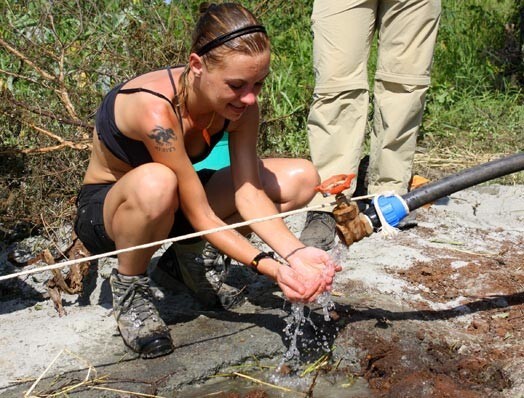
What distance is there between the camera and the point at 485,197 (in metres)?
4.60

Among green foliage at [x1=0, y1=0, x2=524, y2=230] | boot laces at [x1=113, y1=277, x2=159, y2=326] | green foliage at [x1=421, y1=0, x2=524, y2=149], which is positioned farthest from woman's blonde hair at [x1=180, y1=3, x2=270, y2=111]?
green foliage at [x1=421, y1=0, x2=524, y2=149]

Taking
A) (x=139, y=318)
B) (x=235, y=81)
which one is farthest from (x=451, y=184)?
(x=139, y=318)

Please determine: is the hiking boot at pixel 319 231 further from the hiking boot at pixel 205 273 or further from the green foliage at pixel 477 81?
the green foliage at pixel 477 81

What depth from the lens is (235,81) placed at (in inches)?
100

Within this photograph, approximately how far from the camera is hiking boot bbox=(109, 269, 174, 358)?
9.36ft

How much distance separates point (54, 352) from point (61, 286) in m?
0.51

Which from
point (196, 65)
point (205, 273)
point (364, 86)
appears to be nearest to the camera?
point (196, 65)

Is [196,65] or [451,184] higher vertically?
[196,65]

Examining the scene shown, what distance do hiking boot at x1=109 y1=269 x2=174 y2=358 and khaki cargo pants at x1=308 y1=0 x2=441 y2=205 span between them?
1.28 metres

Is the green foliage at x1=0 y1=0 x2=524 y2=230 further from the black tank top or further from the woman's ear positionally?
the woman's ear

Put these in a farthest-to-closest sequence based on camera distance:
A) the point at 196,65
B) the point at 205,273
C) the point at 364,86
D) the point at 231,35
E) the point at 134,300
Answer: the point at 364,86 < the point at 205,273 < the point at 134,300 < the point at 196,65 < the point at 231,35

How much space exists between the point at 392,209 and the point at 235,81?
662 mm

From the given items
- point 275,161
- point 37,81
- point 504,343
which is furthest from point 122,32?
point 504,343

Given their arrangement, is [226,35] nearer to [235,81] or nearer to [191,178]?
[235,81]
